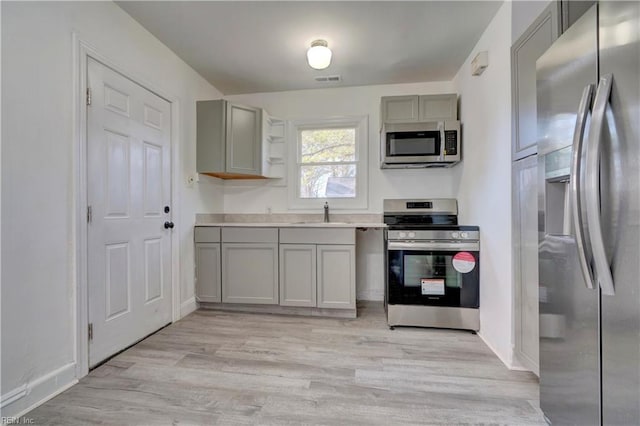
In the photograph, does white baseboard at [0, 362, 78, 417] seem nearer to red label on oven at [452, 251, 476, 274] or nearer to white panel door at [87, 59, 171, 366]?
white panel door at [87, 59, 171, 366]

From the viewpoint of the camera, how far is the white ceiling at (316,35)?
6.52ft

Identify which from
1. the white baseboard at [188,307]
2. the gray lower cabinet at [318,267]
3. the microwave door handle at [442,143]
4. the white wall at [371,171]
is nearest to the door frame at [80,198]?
the white baseboard at [188,307]

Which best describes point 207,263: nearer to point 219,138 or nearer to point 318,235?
point 318,235

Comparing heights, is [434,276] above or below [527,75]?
below

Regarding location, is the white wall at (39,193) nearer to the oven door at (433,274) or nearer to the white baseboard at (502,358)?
the oven door at (433,274)

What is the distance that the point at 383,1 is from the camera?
194cm

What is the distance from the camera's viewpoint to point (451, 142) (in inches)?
107

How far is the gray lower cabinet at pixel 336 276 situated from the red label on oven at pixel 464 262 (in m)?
0.91

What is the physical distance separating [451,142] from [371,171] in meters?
0.94

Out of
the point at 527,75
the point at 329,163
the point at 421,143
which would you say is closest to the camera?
the point at 527,75

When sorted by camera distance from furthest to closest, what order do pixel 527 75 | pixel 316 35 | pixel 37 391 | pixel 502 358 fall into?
pixel 316 35 → pixel 502 358 → pixel 527 75 → pixel 37 391

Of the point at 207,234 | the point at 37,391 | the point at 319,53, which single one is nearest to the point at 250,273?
the point at 207,234

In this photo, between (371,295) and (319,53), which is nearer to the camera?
(319,53)

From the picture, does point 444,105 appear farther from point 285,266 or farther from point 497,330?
point 285,266
